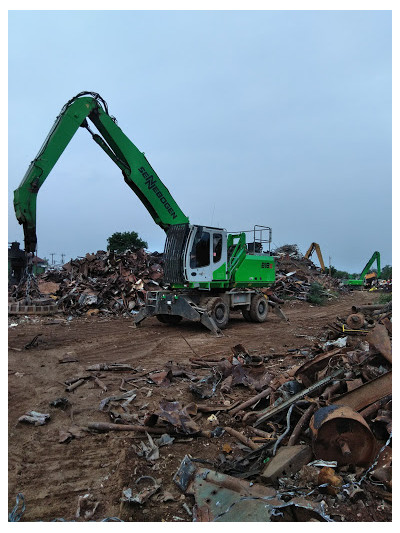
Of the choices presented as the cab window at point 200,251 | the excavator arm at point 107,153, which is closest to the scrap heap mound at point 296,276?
the cab window at point 200,251

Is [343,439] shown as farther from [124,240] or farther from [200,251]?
[124,240]

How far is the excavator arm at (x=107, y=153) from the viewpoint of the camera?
28.9ft

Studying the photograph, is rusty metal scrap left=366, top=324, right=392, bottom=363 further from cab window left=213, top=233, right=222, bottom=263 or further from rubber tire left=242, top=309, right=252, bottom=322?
rubber tire left=242, top=309, right=252, bottom=322

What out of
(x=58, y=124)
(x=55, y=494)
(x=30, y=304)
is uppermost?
(x=58, y=124)

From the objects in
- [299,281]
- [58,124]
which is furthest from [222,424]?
[299,281]

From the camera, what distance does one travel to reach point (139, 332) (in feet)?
38.8

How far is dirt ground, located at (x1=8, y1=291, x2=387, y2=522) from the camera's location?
11.5ft

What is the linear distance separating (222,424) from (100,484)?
1871 mm

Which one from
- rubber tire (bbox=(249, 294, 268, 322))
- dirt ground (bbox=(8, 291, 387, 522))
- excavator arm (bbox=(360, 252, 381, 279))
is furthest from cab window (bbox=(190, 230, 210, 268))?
excavator arm (bbox=(360, 252, 381, 279))

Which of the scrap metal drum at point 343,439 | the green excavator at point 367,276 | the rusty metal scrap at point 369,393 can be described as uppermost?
the green excavator at point 367,276

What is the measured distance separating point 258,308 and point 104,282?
24.6 feet

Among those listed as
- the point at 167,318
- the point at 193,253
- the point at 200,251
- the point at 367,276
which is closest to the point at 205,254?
the point at 200,251

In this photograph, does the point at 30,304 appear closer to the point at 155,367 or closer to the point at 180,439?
the point at 155,367

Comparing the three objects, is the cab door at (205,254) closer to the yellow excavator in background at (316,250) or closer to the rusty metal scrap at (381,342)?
the rusty metal scrap at (381,342)
